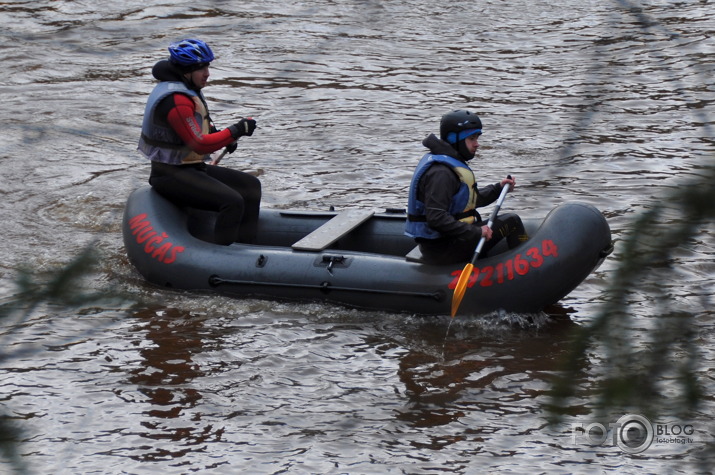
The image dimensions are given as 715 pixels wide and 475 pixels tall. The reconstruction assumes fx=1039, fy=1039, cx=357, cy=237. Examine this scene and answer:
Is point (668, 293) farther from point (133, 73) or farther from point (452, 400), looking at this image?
point (133, 73)

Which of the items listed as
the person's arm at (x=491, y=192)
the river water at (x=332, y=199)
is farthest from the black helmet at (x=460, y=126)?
the river water at (x=332, y=199)

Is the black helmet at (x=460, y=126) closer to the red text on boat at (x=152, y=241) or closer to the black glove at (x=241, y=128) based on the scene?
the black glove at (x=241, y=128)

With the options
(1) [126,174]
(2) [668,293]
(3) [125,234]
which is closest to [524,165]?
(1) [126,174]

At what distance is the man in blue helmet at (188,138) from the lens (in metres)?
7.10

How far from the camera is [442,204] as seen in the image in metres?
6.52

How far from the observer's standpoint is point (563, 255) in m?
6.48

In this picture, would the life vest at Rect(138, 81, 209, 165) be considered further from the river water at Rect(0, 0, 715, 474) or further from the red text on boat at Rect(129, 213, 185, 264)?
the river water at Rect(0, 0, 715, 474)

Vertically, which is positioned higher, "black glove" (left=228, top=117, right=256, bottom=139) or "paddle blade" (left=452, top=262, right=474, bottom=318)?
"black glove" (left=228, top=117, right=256, bottom=139)

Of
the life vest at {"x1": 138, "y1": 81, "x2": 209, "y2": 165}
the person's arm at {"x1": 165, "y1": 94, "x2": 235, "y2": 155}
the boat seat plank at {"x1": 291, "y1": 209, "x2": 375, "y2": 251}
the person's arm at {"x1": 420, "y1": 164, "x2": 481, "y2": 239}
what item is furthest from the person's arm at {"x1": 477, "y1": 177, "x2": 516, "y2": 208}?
the life vest at {"x1": 138, "y1": 81, "x2": 209, "y2": 165}

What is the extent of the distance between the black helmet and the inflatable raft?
2.51 ft

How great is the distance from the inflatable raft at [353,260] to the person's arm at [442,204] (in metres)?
0.26

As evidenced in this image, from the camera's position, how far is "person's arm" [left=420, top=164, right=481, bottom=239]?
6488mm

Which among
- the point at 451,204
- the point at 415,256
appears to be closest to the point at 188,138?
the point at 415,256

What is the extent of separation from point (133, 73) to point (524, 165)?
21.3ft
